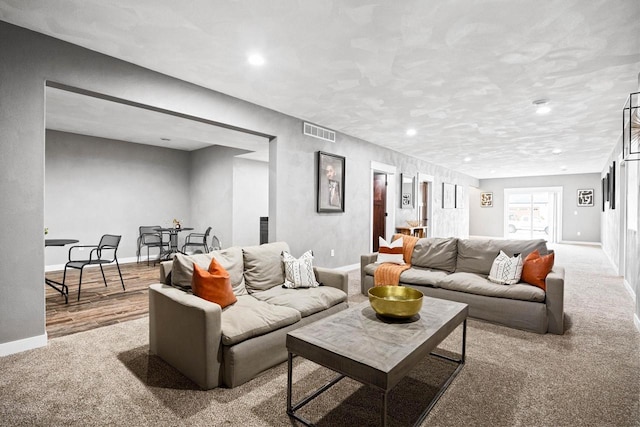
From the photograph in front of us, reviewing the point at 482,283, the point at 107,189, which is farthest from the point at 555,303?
the point at 107,189

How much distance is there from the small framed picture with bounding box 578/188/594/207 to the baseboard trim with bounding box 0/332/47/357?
14.8m

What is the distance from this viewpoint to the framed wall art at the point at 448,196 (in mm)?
10070

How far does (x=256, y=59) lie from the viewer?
3.12 m

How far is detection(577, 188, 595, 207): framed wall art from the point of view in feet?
37.9

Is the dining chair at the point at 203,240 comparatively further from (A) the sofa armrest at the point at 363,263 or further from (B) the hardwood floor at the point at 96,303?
(A) the sofa armrest at the point at 363,263

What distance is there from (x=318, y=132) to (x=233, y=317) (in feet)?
12.3

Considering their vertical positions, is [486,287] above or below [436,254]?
below

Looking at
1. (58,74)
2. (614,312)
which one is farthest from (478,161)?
(58,74)

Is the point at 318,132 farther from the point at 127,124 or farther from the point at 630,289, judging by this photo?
the point at 630,289

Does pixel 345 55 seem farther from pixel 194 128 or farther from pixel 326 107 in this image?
pixel 194 128

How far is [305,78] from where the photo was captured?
3568mm

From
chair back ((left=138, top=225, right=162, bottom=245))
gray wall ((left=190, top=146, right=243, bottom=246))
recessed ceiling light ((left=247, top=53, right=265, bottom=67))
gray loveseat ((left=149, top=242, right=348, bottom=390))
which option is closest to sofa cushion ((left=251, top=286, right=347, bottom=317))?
gray loveseat ((left=149, top=242, right=348, bottom=390))

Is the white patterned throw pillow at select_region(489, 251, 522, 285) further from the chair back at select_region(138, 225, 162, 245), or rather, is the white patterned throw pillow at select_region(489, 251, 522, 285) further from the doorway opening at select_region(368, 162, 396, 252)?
the chair back at select_region(138, 225, 162, 245)

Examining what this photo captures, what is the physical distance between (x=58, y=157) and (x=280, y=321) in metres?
6.41
